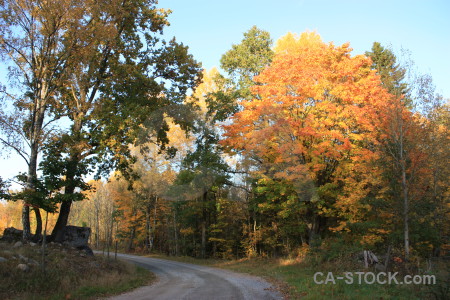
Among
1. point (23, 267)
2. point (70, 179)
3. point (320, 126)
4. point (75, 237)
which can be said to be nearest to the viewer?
point (23, 267)

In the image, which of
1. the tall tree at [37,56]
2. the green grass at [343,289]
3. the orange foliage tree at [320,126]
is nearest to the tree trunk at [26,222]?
the tall tree at [37,56]

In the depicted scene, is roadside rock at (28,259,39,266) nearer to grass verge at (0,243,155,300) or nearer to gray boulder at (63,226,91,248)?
grass verge at (0,243,155,300)

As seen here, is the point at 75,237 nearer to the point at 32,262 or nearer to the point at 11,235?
the point at 11,235

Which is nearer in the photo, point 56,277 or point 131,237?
point 56,277

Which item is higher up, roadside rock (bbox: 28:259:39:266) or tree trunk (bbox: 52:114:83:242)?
tree trunk (bbox: 52:114:83:242)

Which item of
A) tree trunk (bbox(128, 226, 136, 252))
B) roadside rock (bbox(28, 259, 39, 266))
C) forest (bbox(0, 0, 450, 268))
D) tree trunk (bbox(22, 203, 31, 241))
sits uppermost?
forest (bbox(0, 0, 450, 268))

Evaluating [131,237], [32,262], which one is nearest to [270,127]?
[32,262]

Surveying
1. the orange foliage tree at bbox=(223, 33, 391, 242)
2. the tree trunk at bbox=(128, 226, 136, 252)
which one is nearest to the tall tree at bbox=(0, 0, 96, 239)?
the orange foliage tree at bbox=(223, 33, 391, 242)

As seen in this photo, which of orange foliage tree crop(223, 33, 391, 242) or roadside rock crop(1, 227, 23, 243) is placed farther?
orange foliage tree crop(223, 33, 391, 242)

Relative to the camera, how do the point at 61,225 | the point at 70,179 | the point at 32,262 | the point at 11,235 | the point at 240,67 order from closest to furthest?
1. the point at 32,262
2. the point at 11,235
3. the point at 70,179
4. the point at 61,225
5. the point at 240,67

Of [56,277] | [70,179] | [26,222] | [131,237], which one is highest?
[70,179]

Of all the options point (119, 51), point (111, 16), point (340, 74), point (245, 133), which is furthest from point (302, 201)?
point (111, 16)

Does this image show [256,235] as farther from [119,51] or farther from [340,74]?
[119,51]

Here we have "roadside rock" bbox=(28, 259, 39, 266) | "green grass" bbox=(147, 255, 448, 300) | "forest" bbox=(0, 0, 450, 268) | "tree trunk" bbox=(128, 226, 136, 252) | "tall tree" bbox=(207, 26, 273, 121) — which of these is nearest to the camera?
"green grass" bbox=(147, 255, 448, 300)
